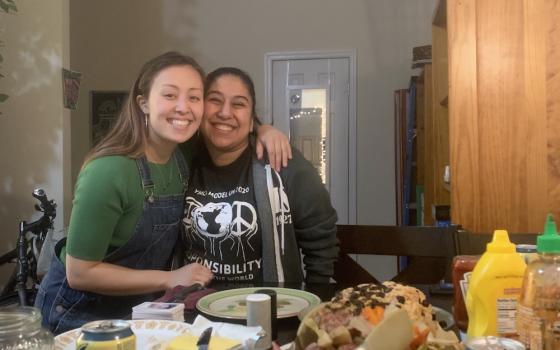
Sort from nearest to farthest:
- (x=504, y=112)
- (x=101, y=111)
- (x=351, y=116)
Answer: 1. (x=504, y=112)
2. (x=351, y=116)
3. (x=101, y=111)

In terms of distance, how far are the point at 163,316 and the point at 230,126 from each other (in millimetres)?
799

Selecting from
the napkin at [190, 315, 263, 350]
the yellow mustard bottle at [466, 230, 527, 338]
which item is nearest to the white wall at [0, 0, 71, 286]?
the napkin at [190, 315, 263, 350]

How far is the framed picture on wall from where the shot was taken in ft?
15.5

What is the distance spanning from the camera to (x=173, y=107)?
5.51 feet

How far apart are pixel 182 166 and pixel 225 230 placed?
0.29 m

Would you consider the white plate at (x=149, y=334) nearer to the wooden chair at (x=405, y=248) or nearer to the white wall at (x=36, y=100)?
the wooden chair at (x=405, y=248)

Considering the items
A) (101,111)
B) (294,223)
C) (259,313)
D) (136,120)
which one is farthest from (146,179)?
(101,111)

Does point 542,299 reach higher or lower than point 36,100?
lower

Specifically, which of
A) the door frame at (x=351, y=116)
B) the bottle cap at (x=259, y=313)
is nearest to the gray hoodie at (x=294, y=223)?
the bottle cap at (x=259, y=313)

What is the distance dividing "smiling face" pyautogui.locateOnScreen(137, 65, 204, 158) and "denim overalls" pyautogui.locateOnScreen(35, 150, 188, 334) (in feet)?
0.35

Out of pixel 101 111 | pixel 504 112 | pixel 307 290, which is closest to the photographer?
pixel 307 290

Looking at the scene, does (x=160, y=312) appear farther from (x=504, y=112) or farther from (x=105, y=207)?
(x=504, y=112)

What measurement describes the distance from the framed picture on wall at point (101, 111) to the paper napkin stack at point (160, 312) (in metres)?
3.84

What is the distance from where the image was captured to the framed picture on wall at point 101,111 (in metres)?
4.71
